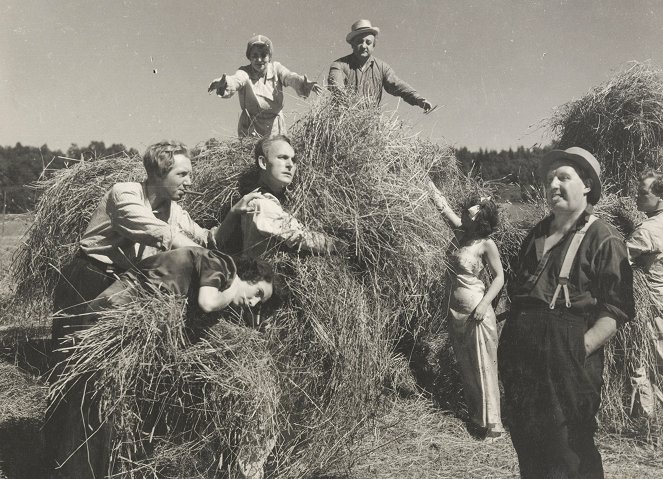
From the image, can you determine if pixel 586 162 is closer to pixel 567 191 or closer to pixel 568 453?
pixel 567 191

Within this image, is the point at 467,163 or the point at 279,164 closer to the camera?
the point at 279,164

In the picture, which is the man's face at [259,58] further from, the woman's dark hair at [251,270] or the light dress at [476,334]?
the woman's dark hair at [251,270]

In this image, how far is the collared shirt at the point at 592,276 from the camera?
2.68 metres

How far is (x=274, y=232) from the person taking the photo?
334 centimetres

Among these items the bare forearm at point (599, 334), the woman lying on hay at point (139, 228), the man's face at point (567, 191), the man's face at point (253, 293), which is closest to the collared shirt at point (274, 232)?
the woman lying on hay at point (139, 228)

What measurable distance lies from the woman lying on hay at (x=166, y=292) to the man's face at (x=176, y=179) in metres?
0.54

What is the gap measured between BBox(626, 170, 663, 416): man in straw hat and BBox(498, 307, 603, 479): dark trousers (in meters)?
2.29

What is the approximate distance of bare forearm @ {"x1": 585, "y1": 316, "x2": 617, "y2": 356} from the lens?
2.71 meters

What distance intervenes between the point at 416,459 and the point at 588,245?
2.60 m

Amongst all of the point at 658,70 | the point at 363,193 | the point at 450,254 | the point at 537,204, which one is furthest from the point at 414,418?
the point at 658,70

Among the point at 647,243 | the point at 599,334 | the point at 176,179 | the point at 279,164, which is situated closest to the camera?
the point at 599,334

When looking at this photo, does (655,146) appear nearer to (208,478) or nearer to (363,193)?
(363,193)

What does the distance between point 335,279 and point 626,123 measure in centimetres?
436

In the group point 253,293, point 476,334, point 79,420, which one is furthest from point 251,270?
point 476,334
